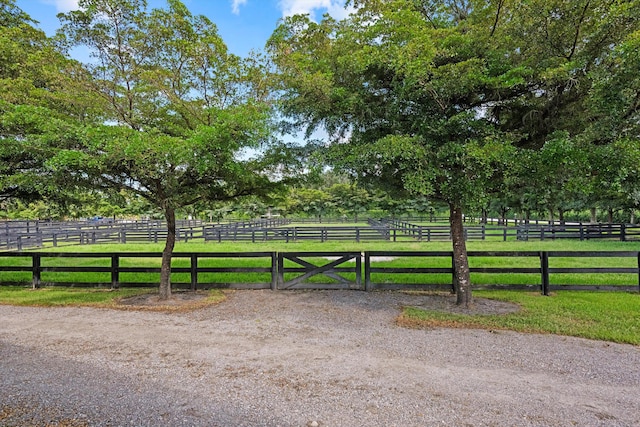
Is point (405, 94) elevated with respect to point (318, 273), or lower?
elevated

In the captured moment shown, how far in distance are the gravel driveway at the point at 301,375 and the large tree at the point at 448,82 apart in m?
2.34

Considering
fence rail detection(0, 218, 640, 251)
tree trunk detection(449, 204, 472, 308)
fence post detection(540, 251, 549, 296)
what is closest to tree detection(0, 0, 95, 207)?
tree trunk detection(449, 204, 472, 308)

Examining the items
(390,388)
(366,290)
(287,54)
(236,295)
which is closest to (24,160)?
(236,295)

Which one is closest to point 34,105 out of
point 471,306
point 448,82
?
point 448,82

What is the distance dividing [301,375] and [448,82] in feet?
15.4

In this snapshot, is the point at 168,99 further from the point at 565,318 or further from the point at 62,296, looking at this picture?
the point at 565,318

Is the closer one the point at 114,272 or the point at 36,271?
the point at 114,272

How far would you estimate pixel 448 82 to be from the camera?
5594 millimetres

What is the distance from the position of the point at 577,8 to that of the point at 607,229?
68.8 ft

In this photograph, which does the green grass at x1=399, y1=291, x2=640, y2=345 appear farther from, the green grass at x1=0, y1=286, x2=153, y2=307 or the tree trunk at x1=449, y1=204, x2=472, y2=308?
the green grass at x1=0, y1=286, x2=153, y2=307

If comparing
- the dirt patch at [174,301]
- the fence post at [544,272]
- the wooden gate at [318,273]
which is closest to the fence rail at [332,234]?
the wooden gate at [318,273]

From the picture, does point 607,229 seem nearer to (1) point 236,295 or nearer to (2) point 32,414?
(1) point 236,295

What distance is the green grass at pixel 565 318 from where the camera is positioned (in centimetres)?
540

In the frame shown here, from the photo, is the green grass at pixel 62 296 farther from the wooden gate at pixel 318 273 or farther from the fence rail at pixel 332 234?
the fence rail at pixel 332 234
